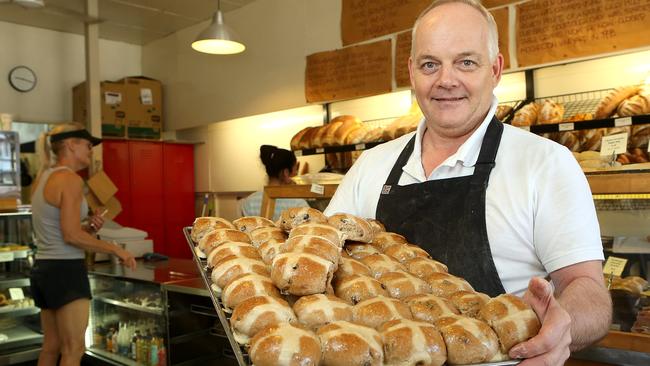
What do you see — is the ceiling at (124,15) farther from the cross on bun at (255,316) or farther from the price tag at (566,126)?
the cross on bun at (255,316)

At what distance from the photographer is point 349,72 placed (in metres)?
4.39

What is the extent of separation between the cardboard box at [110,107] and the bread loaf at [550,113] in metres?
4.50

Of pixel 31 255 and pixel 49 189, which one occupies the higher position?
pixel 49 189

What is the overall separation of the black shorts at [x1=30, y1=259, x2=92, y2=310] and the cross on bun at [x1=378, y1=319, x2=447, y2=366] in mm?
2867

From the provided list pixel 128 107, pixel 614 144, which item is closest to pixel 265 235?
pixel 614 144

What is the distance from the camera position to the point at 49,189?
3.20 metres

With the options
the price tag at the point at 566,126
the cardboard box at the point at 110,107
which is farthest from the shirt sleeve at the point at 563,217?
the cardboard box at the point at 110,107

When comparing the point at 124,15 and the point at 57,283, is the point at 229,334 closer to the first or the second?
the point at 57,283

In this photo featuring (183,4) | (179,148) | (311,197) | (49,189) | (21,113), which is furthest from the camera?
(179,148)

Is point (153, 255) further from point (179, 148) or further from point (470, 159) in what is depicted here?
point (470, 159)

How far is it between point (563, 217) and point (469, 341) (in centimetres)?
43

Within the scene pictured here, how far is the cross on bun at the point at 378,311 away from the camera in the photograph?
957 millimetres

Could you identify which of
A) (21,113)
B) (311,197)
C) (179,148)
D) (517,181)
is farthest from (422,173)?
(21,113)

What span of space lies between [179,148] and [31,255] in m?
2.27
